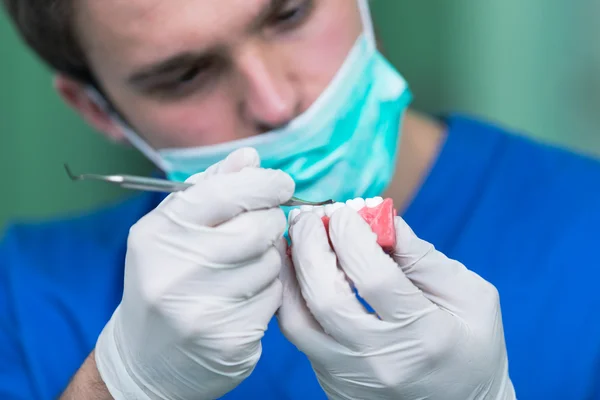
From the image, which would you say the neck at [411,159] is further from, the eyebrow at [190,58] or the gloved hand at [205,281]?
the gloved hand at [205,281]

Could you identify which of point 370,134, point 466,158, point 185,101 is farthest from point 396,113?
point 185,101

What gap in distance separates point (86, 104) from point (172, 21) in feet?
1.40

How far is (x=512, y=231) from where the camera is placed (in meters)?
1.16

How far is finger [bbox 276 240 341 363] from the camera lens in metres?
0.78

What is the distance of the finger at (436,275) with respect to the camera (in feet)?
2.54

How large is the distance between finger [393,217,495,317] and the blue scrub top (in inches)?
13.0

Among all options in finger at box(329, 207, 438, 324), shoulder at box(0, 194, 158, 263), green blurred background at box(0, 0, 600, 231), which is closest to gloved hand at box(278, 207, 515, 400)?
finger at box(329, 207, 438, 324)

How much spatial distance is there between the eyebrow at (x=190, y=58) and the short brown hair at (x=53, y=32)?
0.56ft

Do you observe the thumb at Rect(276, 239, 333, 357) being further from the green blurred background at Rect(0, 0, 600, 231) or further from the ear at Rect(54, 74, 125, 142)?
the green blurred background at Rect(0, 0, 600, 231)

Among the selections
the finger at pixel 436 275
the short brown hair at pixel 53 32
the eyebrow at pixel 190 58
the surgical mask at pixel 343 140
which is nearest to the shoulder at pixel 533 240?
the surgical mask at pixel 343 140

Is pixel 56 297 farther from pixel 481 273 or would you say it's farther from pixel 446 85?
pixel 446 85

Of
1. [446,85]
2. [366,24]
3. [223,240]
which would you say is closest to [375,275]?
[223,240]

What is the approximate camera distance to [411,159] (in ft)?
4.14

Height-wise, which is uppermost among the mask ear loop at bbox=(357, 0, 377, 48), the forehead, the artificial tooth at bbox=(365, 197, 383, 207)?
the forehead
